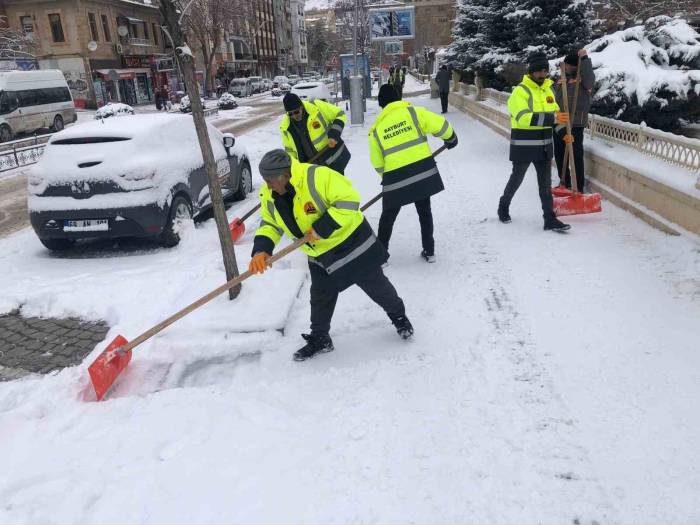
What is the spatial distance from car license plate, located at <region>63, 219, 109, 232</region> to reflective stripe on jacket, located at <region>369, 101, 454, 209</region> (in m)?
3.14

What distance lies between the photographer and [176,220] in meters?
6.52

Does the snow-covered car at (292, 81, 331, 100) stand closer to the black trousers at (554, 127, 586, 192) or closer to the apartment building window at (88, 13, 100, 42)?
the apartment building window at (88, 13, 100, 42)

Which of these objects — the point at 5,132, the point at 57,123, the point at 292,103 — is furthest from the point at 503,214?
the point at 57,123

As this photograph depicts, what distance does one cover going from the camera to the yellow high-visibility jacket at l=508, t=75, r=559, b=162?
5.62 meters

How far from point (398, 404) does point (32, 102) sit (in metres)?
24.3

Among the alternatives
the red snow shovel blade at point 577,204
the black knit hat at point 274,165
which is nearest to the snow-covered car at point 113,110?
the red snow shovel blade at point 577,204

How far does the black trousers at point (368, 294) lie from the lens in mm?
3680

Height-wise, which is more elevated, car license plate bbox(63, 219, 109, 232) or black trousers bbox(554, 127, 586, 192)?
black trousers bbox(554, 127, 586, 192)

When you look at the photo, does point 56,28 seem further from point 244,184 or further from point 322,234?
point 322,234

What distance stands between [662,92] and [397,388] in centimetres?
600

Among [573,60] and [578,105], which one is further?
[578,105]

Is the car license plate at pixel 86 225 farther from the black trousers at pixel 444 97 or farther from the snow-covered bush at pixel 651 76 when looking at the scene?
the black trousers at pixel 444 97

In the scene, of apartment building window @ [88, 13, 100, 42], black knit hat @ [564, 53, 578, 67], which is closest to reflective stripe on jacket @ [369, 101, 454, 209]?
black knit hat @ [564, 53, 578, 67]

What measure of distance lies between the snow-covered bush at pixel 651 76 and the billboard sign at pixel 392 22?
1804 cm
